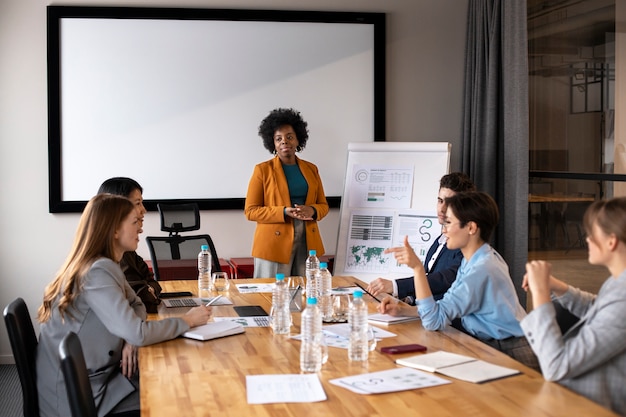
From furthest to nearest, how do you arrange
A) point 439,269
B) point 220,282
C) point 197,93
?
point 197,93 < point 220,282 < point 439,269

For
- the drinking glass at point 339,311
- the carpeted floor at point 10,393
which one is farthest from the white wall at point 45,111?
the drinking glass at point 339,311

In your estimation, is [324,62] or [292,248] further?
[324,62]

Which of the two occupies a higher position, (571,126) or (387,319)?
(571,126)

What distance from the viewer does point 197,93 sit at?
19.6ft

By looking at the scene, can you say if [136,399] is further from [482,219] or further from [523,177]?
[523,177]

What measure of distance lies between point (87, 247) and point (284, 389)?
111cm

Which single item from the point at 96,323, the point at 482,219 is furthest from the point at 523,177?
the point at 96,323

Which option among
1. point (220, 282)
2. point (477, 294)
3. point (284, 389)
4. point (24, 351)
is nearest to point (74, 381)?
point (284, 389)

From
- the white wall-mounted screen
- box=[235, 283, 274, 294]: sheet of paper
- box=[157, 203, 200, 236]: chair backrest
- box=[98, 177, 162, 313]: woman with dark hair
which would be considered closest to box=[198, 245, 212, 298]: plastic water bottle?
box=[235, 283, 274, 294]: sheet of paper

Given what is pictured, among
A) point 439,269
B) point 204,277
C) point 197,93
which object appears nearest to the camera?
point 439,269

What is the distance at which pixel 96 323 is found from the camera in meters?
2.94

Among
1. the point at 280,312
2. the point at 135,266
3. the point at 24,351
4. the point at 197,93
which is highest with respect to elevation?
the point at 197,93

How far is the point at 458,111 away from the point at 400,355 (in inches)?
161

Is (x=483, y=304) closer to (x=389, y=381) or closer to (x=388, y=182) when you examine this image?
(x=389, y=381)
